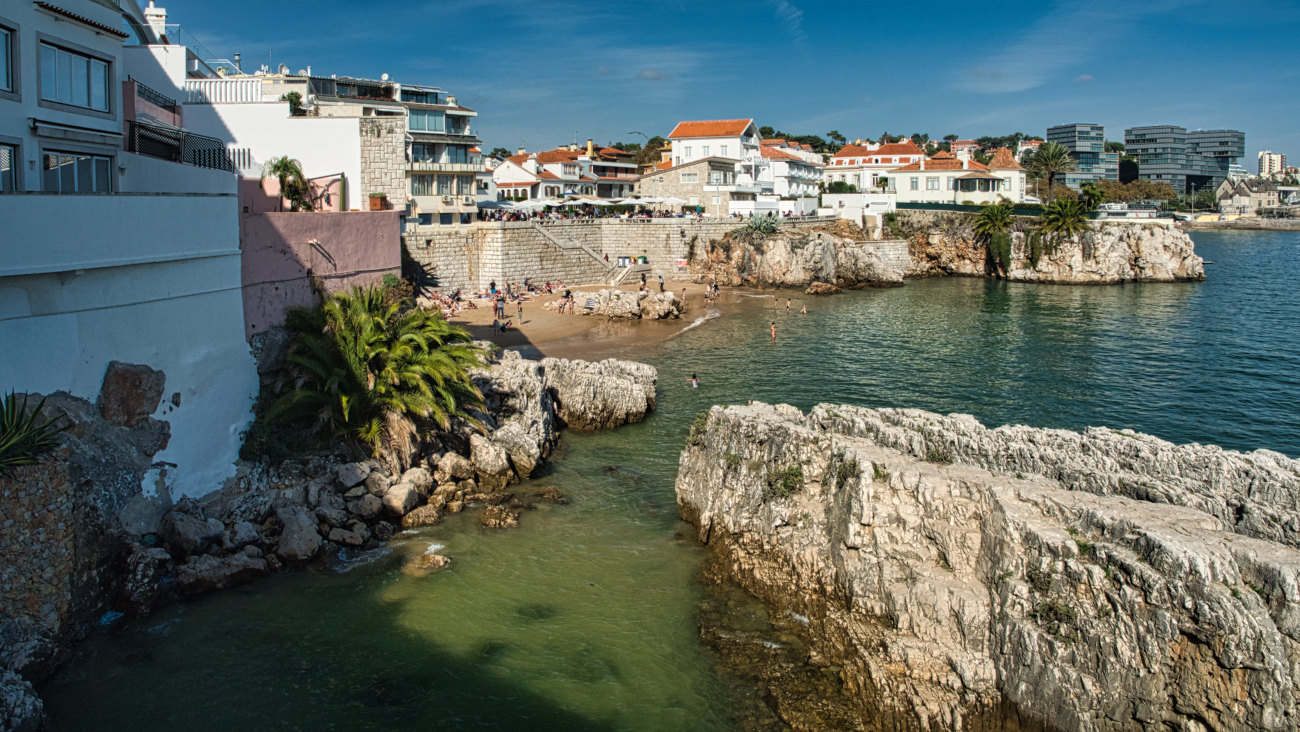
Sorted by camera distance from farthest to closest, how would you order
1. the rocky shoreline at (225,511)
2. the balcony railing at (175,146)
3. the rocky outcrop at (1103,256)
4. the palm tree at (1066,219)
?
1. the palm tree at (1066,219)
2. the rocky outcrop at (1103,256)
3. the balcony railing at (175,146)
4. the rocky shoreline at (225,511)

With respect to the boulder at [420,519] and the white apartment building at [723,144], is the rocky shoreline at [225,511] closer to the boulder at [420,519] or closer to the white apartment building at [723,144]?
the boulder at [420,519]

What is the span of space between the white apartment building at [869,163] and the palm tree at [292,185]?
8007cm

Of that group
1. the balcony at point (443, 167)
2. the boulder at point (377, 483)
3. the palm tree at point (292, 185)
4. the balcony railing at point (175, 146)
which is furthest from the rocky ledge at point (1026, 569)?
the balcony at point (443, 167)

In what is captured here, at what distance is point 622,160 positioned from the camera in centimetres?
10631

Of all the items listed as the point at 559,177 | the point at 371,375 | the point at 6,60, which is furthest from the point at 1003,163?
the point at 6,60

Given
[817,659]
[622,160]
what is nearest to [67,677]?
[817,659]

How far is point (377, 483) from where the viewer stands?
1798 centimetres

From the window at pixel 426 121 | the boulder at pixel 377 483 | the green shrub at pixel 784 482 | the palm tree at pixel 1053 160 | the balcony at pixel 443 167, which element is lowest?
the boulder at pixel 377 483

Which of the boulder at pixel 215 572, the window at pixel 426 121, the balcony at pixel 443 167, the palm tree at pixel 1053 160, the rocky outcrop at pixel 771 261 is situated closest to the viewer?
the boulder at pixel 215 572

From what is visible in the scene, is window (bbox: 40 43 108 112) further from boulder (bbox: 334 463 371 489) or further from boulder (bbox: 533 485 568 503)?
boulder (bbox: 533 485 568 503)

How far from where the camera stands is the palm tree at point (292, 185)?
926 inches

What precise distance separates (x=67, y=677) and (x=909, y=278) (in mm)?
70165

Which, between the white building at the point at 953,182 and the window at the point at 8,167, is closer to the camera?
the window at the point at 8,167

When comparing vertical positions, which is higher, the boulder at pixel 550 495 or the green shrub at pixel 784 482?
the green shrub at pixel 784 482
